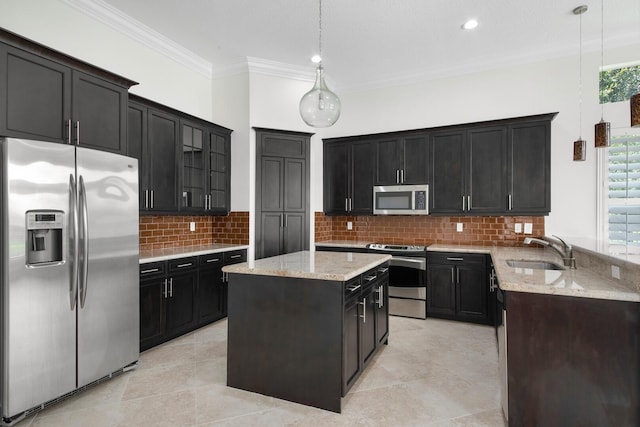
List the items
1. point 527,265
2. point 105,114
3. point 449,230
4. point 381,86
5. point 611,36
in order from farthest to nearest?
point 381,86
point 449,230
point 611,36
point 527,265
point 105,114

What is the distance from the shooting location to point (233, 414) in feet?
7.99

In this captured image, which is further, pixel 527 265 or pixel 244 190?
pixel 244 190

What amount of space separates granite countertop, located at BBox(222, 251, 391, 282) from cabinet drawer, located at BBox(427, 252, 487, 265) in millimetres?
1672

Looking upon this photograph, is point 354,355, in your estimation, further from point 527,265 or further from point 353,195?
point 353,195

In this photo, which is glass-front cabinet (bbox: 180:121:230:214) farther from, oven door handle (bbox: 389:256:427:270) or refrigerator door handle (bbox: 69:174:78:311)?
oven door handle (bbox: 389:256:427:270)

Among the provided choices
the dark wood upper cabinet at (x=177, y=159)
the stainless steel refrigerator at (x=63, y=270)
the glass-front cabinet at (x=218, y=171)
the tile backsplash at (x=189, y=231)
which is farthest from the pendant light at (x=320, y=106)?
the tile backsplash at (x=189, y=231)

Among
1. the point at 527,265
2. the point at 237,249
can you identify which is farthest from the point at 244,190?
the point at 527,265

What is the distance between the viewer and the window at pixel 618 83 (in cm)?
420

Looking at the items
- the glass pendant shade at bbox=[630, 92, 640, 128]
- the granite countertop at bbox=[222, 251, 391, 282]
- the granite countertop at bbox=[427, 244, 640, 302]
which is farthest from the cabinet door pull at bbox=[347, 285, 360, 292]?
the glass pendant shade at bbox=[630, 92, 640, 128]

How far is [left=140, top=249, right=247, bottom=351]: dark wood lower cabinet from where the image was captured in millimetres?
3486

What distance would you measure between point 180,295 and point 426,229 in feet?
11.1

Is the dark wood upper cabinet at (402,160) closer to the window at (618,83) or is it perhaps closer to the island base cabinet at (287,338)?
the window at (618,83)

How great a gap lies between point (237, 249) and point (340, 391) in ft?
8.64

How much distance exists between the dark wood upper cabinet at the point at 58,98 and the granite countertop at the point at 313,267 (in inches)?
58.4
